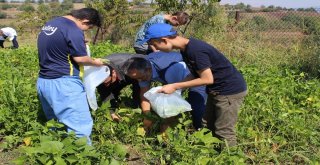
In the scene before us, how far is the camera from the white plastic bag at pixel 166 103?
11.1ft

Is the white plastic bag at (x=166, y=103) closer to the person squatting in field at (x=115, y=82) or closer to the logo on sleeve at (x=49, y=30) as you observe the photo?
the person squatting in field at (x=115, y=82)

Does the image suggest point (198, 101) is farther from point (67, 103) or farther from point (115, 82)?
point (67, 103)

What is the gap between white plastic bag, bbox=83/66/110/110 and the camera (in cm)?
360

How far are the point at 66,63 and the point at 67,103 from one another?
13.0 inches

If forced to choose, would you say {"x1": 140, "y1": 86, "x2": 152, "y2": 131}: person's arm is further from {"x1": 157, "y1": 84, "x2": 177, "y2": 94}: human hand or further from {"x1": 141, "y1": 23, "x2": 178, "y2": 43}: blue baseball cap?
{"x1": 141, "y1": 23, "x2": 178, "y2": 43}: blue baseball cap

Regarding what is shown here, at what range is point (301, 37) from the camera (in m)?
9.31

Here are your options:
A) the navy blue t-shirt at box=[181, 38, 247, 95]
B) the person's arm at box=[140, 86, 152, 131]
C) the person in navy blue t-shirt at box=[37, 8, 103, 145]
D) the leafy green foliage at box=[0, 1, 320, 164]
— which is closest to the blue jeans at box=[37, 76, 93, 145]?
the person in navy blue t-shirt at box=[37, 8, 103, 145]

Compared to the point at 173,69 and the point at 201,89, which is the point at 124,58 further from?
the point at 201,89

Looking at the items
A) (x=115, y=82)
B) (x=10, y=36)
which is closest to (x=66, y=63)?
(x=115, y=82)

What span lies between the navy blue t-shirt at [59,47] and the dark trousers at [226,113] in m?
1.16

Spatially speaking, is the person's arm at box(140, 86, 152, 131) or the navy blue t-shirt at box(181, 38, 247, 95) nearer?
the navy blue t-shirt at box(181, 38, 247, 95)

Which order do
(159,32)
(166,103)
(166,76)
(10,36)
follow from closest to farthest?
(159,32), (166,103), (166,76), (10,36)

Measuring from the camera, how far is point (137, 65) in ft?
11.7

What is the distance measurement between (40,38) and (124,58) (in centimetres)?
97
